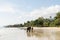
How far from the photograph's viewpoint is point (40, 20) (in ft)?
364

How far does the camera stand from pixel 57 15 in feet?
295

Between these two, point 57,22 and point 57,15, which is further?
point 57,15

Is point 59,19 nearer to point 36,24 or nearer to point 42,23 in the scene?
point 42,23

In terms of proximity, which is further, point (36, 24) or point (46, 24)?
point (36, 24)

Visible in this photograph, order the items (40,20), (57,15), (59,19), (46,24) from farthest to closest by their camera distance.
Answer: (40,20) < (46,24) < (57,15) < (59,19)

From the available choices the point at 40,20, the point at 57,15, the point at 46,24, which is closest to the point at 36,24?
the point at 40,20

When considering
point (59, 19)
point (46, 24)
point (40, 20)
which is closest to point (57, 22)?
point (59, 19)

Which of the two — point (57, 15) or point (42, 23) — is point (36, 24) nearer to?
point (42, 23)

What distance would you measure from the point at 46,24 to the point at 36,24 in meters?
14.2

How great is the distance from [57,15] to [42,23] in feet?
68.4

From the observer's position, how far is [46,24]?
104m

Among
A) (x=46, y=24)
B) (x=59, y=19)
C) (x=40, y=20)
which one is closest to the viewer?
(x=59, y=19)

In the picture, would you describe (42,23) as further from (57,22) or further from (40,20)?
(57,22)

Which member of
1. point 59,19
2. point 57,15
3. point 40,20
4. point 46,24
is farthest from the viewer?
point 40,20
